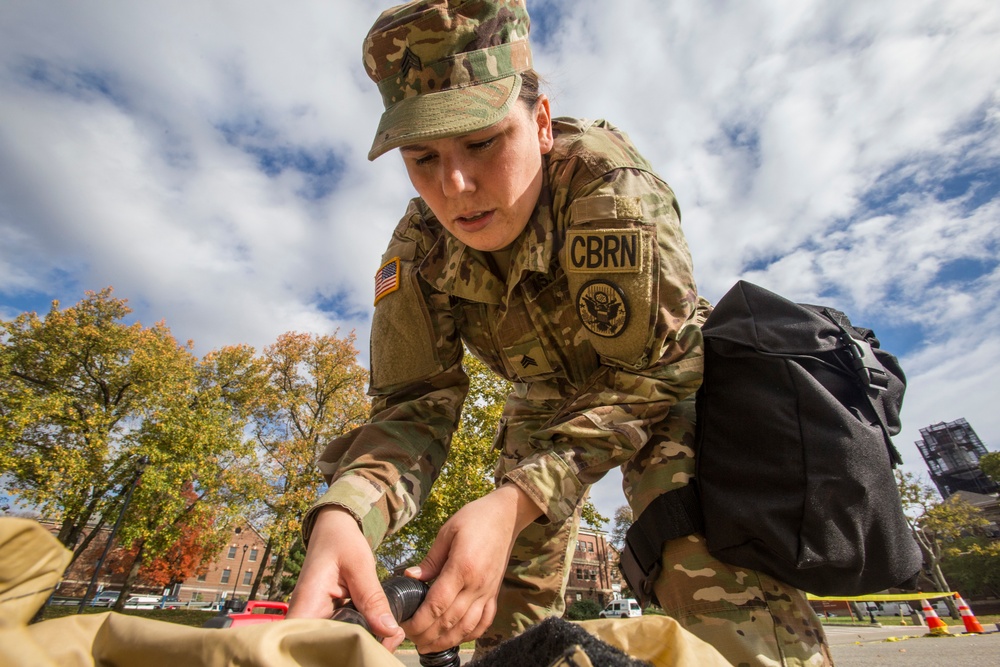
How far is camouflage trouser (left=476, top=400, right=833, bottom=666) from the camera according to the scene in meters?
1.29

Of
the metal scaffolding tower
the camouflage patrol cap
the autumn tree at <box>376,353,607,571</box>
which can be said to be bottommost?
the camouflage patrol cap

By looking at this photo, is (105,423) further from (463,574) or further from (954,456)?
(954,456)

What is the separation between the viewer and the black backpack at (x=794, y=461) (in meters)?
1.38

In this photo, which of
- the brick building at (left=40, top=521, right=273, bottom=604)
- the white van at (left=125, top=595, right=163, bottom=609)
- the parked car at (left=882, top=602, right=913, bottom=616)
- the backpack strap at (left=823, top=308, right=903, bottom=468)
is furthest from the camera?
the brick building at (left=40, top=521, right=273, bottom=604)

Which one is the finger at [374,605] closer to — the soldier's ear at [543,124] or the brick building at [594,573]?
the soldier's ear at [543,124]

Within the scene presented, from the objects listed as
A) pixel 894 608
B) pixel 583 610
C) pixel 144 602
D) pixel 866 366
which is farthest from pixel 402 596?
pixel 894 608

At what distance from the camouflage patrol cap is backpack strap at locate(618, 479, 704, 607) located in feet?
4.06

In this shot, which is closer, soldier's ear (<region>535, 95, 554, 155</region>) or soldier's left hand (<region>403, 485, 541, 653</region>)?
soldier's left hand (<region>403, 485, 541, 653</region>)

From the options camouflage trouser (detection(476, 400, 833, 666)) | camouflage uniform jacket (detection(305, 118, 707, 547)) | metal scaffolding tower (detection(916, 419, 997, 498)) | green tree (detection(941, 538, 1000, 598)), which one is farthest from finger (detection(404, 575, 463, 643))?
metal scaffolding tower (detection(916, 419, 997, 498))

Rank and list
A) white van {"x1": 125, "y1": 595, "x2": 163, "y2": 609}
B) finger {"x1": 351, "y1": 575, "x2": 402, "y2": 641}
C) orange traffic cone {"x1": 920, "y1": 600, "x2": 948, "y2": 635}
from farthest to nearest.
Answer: white van {"x1": 125, "y1": 595, "x2": 163, "y2": 609}
orange traffic cone {"x1": 920, "y1": 600, "x2": 948, "y2": 635}
finger {"x1": 351, "y1": 575, "x2": 402, "y2": 641}

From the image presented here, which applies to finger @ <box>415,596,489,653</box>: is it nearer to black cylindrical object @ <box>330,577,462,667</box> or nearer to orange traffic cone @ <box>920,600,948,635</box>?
black cylindrical object @ <box>330,577,462,667</box>

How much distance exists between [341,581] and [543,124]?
65.9 inches

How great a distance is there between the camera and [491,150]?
5.65 feet

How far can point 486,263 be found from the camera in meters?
2.05
